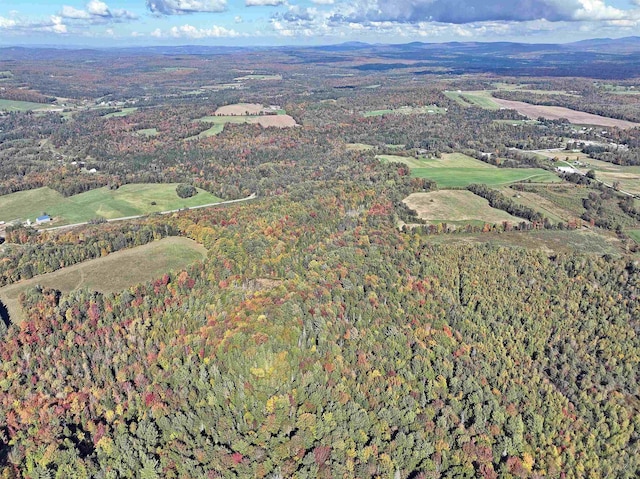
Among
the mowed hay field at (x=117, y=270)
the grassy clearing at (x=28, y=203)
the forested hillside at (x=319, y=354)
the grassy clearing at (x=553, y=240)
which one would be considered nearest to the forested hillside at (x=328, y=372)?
the forested hillside at (x=319, y=354)

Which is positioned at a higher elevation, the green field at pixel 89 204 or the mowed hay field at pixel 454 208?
the mowed hay field at pixel 454 208

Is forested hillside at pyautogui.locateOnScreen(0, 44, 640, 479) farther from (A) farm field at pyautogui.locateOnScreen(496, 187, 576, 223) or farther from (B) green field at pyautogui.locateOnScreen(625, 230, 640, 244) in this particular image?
(A) farm field at pyautogui.locateOnScreen(496, 187, 576, 223)

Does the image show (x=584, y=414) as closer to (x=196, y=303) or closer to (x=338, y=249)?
(x=338, y=249)

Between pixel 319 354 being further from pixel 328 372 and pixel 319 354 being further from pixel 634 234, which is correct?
pixel 634 234

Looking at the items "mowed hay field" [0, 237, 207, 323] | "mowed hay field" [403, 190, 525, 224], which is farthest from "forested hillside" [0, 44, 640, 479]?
"mowed hay field" [403, 190, 525, 224]

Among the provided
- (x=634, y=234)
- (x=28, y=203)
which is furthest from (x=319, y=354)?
(x=28, y=203)

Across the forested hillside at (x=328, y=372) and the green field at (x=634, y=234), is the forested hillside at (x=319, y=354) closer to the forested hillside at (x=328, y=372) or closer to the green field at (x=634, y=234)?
the forested hillside at (x=328, y=372)
